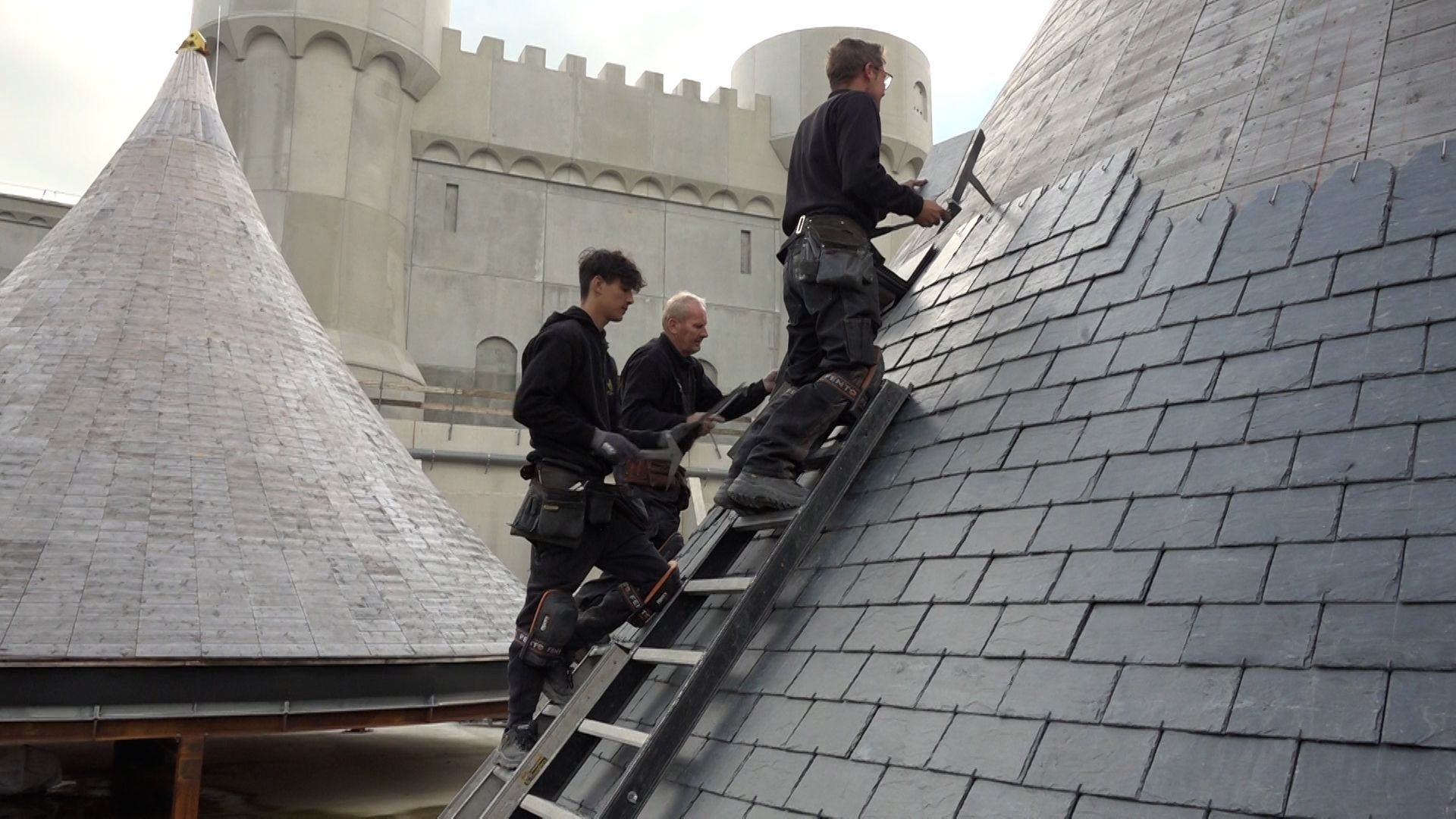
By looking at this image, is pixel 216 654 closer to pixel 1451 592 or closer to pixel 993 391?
pixel 993 391

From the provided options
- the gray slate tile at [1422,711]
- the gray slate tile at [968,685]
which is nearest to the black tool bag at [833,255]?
the gray slate tile at [968,685]

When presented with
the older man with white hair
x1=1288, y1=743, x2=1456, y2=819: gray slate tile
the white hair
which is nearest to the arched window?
the older man with white hair

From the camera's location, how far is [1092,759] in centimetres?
190

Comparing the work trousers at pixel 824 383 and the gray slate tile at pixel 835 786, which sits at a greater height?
the work trousers at pixel 824 383

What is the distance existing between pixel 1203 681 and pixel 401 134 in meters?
19.2

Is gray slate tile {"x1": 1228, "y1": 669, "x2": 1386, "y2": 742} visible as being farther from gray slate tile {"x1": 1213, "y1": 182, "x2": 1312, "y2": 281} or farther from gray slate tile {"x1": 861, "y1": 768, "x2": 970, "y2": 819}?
gray slate tile {"x1": 1213, "y1": 182, "x2": 1312, "y2": 281}

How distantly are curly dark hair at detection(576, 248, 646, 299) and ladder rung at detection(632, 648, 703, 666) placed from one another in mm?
1181

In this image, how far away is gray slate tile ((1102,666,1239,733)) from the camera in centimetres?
185

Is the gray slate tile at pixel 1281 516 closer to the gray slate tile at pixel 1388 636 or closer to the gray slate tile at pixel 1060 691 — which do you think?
the gray slate tile at pixel 1388 636

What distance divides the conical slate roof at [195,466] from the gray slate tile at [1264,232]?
226 inches

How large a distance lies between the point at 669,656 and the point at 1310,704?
5.50 ft

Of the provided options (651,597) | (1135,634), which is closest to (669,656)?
(651,597)

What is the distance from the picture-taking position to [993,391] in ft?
10.3

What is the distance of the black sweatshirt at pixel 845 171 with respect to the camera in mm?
3258
